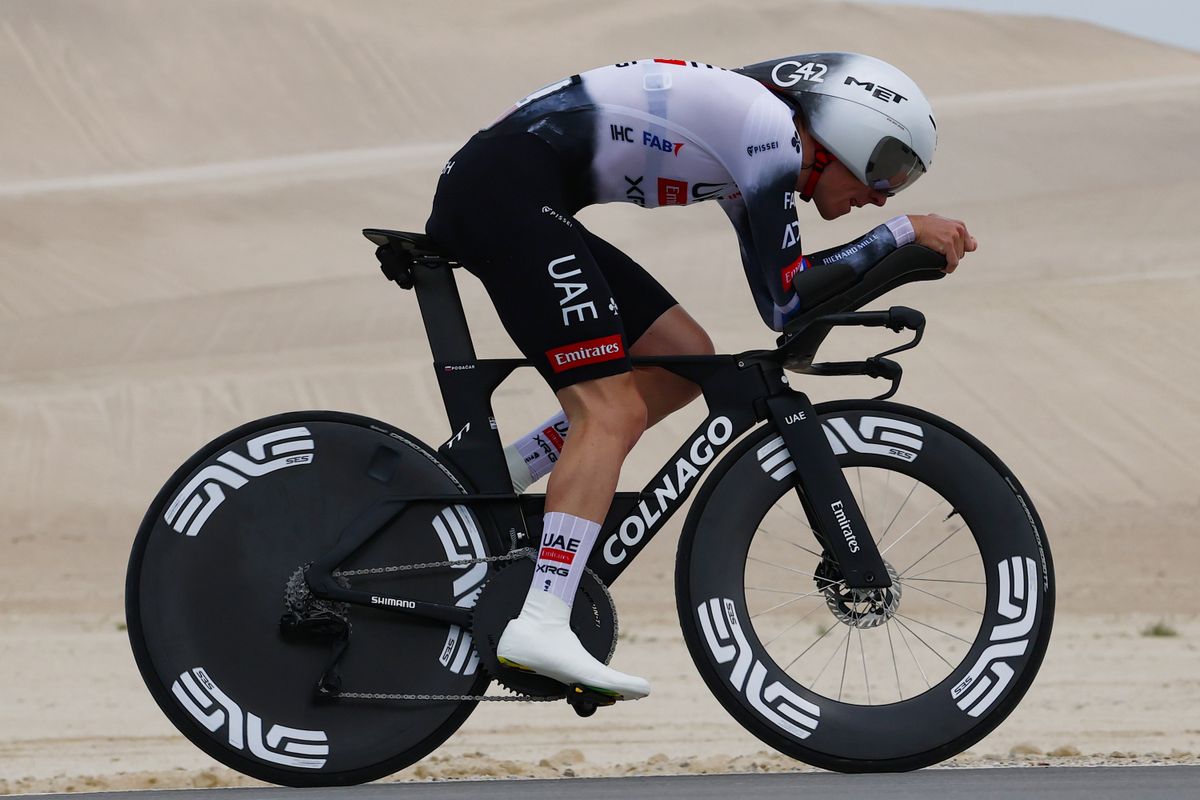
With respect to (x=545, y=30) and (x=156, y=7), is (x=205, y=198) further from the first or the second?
(x=545, y=30)

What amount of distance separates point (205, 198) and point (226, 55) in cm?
2042

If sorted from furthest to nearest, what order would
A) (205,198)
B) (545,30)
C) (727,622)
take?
(545,30), (205,198), (727,622)

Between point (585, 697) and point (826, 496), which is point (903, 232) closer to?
point (826, 496)

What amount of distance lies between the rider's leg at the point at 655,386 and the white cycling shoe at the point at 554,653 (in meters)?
0.38

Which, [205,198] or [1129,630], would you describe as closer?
[1129,630]

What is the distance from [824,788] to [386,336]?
1875 cm

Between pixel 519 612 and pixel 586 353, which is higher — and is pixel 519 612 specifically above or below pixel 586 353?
below

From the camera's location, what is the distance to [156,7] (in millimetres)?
56281

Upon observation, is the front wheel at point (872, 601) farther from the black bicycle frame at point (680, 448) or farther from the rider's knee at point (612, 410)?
the rider's knee at point (612, 410)

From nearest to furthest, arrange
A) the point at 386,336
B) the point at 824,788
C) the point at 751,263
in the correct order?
the point at 824,788 < the point at 751,263 < the point at 386,336

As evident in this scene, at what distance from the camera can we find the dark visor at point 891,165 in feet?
12.4

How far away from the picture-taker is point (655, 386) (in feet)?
12.9

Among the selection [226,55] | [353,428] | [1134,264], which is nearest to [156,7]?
[226,55]

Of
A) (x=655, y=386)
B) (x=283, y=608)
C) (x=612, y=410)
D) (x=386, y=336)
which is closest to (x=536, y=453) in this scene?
(x=655, y=386)
